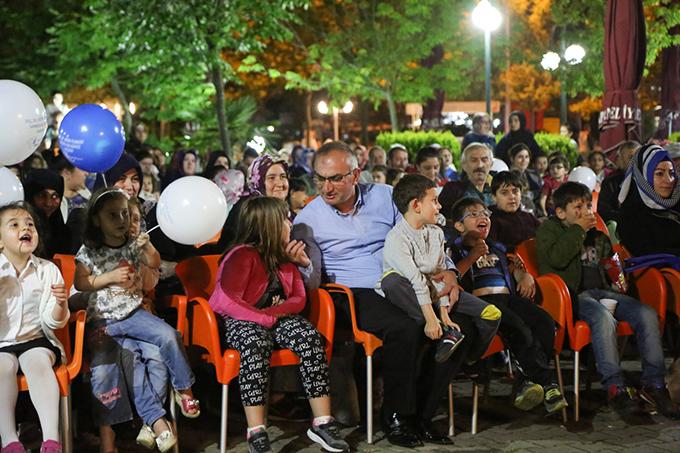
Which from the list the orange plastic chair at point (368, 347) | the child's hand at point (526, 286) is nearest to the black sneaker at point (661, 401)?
the child's hand at point (526, 286)

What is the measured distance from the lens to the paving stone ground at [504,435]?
6156mm

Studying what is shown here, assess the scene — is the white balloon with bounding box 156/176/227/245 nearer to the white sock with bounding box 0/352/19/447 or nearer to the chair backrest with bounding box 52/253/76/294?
the chair backrest with bounding box 52/253/76/294

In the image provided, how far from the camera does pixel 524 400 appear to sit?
253 inches

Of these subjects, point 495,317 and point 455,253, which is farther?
point 455,253

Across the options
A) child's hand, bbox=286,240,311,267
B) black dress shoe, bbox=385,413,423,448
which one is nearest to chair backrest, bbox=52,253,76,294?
child's hand, bbox=286,240,311,267

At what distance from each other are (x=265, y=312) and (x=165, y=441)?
3.19 feet

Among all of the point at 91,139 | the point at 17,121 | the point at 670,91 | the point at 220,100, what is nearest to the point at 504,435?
the point at 91,139

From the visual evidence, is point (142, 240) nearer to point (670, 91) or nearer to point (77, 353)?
point (77, 353)

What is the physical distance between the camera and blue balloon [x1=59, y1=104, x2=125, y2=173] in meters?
6.84

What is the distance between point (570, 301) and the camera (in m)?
6.87

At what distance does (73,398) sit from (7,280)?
1011 millimetres

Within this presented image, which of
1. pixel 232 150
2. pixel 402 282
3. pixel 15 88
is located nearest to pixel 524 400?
pixel 402 282

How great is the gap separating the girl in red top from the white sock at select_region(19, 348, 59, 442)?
1.06 m

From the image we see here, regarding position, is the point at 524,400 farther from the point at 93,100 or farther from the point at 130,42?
the point at 93,100
